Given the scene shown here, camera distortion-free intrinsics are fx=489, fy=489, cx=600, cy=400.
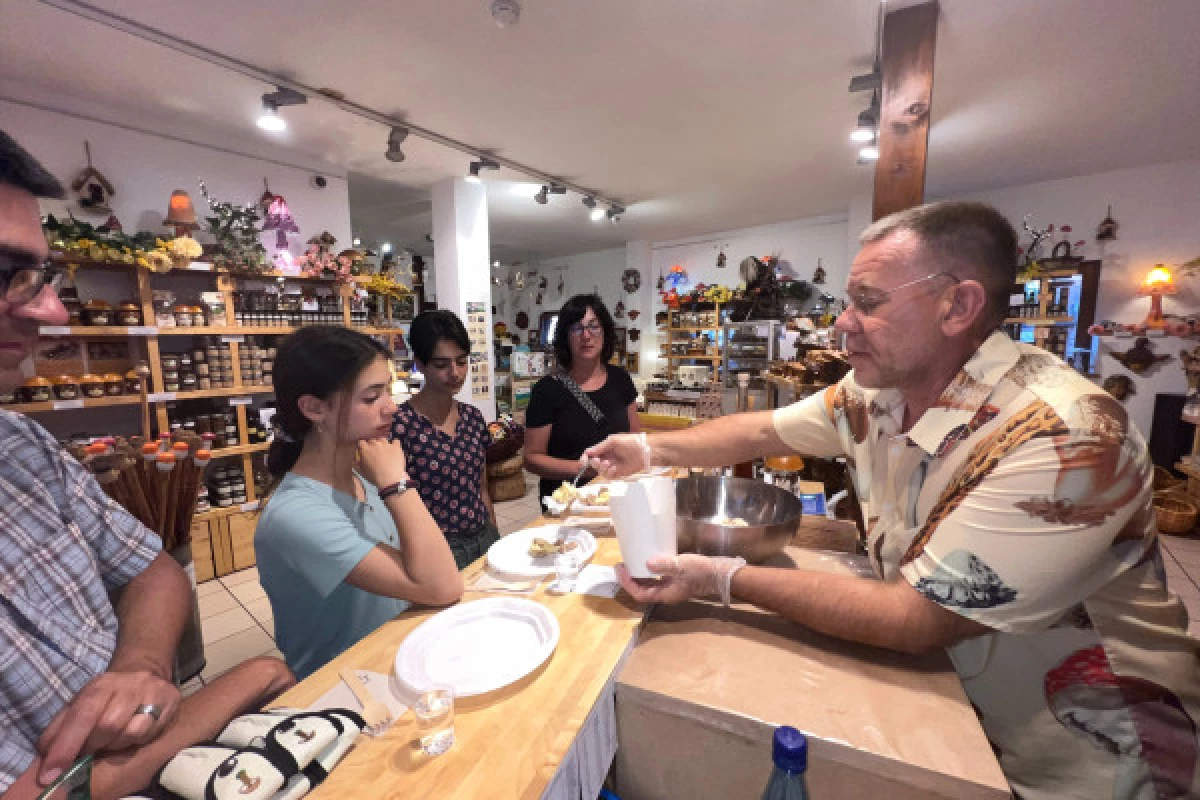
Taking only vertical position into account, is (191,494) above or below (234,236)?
below

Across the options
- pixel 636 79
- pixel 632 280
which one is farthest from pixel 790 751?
pixel 632 280

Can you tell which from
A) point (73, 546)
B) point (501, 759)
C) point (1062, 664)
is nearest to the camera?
point (501, 759)

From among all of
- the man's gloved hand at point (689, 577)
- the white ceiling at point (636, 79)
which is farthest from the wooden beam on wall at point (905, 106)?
the man's gloved hand at point (689, 577)

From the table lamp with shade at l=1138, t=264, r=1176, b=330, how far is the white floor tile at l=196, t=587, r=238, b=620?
25.8ft

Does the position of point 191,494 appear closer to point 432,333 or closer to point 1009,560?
point 432,333

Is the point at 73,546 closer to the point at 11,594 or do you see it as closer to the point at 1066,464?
the point at 11,594

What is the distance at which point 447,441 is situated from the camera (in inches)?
82.4

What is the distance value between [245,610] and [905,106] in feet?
16.1

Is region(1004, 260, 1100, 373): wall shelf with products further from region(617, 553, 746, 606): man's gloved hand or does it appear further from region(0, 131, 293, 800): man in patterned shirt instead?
region(0, 131, 293, 800): man in patterned shirt

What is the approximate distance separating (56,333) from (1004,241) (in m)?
4.56

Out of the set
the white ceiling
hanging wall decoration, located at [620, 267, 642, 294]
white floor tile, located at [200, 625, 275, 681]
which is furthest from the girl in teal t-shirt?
hanging wall decoration, located at [620, 267, 642, 294]

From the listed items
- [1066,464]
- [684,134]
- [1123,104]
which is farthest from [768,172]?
[1066,464]

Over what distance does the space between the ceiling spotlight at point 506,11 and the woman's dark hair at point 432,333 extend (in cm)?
153

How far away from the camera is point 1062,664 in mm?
899
